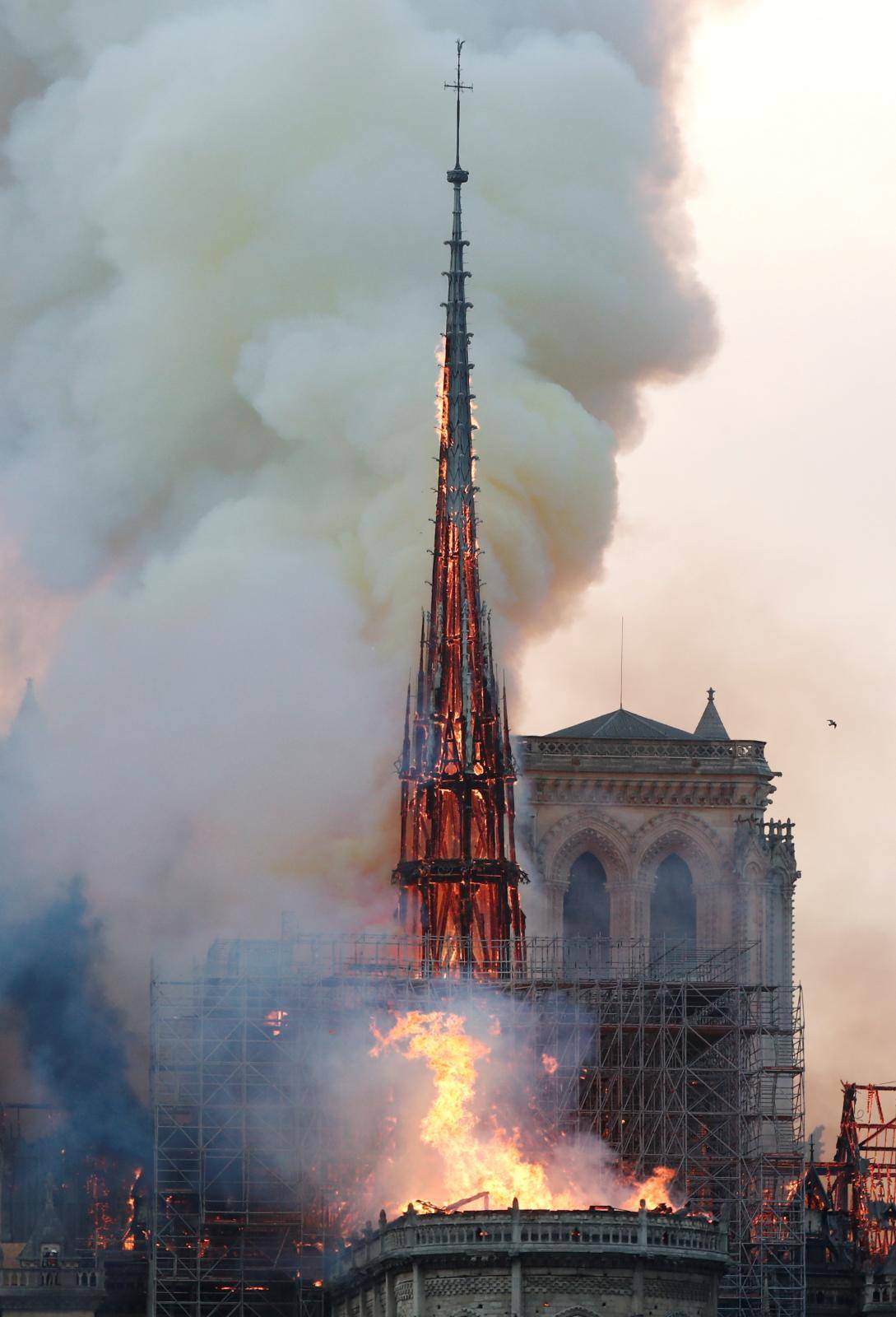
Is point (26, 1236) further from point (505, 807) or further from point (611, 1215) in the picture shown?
point (611, 1215)

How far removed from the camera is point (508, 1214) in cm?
11675

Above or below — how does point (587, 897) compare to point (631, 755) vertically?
below

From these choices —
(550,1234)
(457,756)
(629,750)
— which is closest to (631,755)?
(629,750)

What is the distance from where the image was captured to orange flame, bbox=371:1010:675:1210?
13025 cm

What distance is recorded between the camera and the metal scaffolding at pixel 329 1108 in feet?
443

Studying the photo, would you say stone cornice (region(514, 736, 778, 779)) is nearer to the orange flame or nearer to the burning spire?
the burning spire

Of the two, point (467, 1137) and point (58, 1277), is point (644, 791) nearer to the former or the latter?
point (467, 1137)

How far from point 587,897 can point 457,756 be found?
16.9 m

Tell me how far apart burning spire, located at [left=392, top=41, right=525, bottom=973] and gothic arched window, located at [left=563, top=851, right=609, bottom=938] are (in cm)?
1020

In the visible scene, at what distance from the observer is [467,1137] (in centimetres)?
13425

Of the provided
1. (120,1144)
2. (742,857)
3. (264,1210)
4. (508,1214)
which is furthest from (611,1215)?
(742,857)

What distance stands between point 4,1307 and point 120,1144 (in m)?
18.9

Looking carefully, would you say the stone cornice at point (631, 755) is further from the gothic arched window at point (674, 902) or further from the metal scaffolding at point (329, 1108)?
the metal scaffolding at point (329, 1108)

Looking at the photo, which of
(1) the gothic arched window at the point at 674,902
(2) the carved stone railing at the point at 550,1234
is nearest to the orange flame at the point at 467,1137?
(2) the carved stone railing at the point at 550,1234
